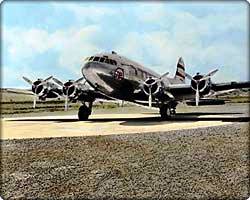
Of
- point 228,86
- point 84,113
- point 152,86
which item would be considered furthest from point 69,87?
point 228,86

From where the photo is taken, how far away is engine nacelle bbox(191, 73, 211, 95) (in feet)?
82.2

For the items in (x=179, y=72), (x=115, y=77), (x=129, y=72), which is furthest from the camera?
(x=179, y=72)

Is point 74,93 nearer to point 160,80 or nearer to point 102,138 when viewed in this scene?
point 160,80

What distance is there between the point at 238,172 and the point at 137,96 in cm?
1679

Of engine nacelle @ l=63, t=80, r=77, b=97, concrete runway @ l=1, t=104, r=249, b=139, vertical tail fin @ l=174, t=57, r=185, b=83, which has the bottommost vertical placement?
concrete runway @ l=1, t=104, r=249, b=139

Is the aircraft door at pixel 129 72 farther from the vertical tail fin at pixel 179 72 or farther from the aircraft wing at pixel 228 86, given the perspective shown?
the vertical tail fin at pixel 179 72

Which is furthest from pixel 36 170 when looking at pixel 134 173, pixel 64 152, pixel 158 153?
pixel 158 153

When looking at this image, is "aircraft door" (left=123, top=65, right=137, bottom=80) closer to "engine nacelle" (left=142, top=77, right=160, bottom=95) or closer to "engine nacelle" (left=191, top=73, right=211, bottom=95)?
"engine nacelle" (left=142, top=77, right=160, bottom=95)

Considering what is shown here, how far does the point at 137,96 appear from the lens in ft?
89.8

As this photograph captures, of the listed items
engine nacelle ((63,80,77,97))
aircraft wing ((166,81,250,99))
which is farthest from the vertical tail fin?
engine nacelle ((63,80,77,97))

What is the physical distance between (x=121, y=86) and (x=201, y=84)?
5.32m

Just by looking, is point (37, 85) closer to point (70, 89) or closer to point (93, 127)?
point (70, 89)

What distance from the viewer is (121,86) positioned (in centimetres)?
2675

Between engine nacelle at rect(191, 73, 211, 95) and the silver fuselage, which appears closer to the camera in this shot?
engine nacelle at rect(191, 73, 211, 95)
